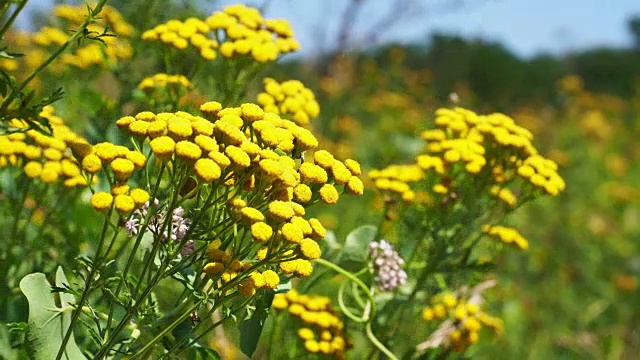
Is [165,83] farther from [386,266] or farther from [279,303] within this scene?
[386,266]

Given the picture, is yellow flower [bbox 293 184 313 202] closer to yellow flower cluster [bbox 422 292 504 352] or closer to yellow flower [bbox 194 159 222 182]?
yellow flower [bbox 194 159 222 182]

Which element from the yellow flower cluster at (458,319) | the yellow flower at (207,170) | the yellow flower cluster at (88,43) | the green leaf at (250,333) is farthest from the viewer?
the yellow flower cluster at (88,43)

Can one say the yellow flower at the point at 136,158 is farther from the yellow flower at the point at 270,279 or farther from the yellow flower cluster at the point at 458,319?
the yellow flower cluster at the point at 458,319

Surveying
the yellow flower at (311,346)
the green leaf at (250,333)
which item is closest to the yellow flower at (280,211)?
the green leaf at (250,333)

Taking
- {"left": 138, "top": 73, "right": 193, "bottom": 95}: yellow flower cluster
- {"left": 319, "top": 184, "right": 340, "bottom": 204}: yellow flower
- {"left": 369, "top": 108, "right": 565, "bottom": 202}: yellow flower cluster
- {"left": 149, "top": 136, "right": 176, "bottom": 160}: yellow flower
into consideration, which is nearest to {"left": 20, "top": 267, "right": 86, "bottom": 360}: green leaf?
{"left": 149, "top": 136, "right": 176, "bottom": 160}: yellow flower

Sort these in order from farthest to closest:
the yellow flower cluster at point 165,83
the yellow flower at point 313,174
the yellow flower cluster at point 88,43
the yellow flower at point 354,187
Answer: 1. the yellow flower cluster at point 88,43
2. the yellow flower cluster at point 165,83
3. the yellow flower at point 354,187
4. the yellow flower at point 313,174

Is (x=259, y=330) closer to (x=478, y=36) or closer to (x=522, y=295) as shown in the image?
(x=522, y=295)
